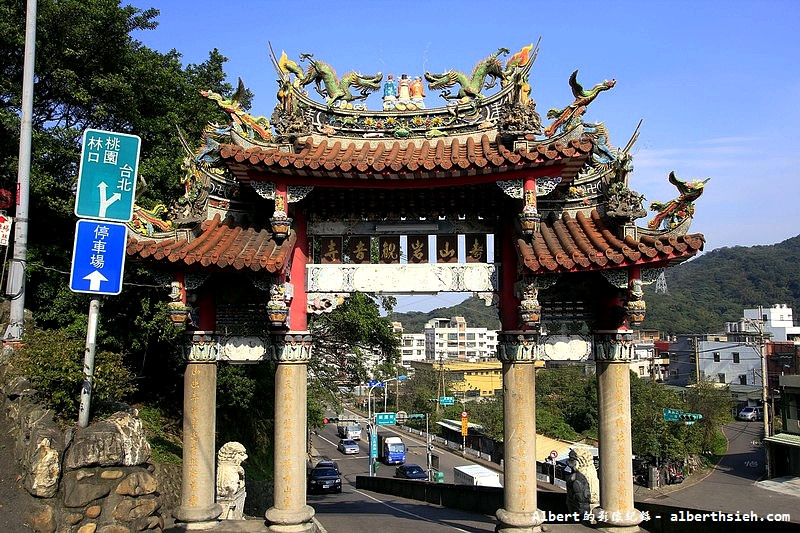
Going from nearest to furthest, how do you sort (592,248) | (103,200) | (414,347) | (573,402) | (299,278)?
1. (103,200)
2. (592,248)
3. (299,278)
4. (573,402)
5. (414,347)

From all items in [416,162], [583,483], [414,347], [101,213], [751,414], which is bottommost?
[751,414]

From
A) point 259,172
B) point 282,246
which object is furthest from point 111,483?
point 259,172

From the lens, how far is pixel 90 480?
804cm

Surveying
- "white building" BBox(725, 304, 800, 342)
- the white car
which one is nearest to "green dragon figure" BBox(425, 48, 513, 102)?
the white car

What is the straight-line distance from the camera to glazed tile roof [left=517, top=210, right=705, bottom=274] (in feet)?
27.8

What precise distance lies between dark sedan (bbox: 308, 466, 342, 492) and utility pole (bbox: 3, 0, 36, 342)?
1765 cm

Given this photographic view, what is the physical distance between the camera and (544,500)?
13.3 m

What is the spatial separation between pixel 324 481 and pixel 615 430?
2028 centimetres

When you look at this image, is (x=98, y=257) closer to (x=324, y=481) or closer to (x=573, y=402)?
(x=324, y=481)

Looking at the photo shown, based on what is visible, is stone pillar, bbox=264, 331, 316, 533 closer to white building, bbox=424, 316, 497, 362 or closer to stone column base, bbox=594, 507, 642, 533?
stone column base, bbox=594, 507, 642, 533

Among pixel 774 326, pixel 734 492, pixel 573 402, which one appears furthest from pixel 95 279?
pixel 774 326

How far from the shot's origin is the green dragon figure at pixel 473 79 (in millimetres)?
10633

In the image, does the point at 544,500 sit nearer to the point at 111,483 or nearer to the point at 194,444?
the point at 194,444

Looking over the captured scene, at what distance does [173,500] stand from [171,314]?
669cm
